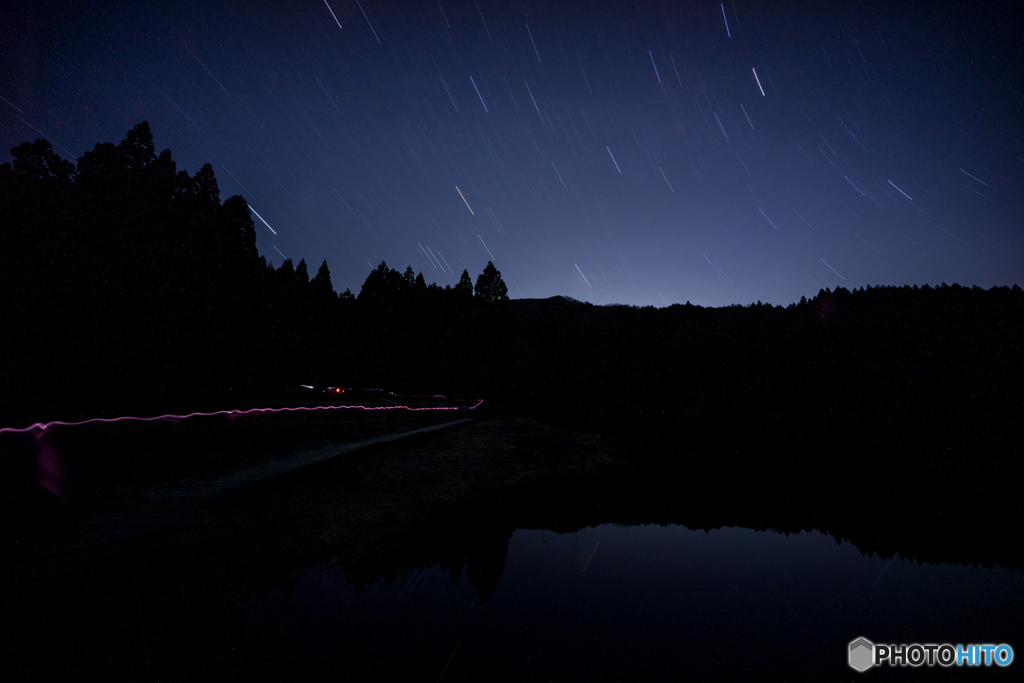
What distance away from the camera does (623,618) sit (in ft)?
18.1

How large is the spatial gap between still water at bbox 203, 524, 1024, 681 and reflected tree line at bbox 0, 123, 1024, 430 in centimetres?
1723

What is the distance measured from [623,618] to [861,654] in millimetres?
2613

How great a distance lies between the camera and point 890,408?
68.9 m

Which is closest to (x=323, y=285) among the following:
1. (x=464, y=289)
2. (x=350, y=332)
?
(x=350, y=332)

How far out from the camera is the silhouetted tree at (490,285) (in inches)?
2490

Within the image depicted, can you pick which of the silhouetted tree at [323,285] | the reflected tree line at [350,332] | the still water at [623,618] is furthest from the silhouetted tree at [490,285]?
the still water at [623,618]

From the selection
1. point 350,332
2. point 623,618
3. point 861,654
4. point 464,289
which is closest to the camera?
point 861,654

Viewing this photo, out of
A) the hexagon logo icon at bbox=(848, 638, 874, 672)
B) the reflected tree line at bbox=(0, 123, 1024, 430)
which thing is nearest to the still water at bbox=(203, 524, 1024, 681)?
the hexagon logo icon at bbox=(848, 638, 874, 672)

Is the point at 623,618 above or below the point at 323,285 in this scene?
below

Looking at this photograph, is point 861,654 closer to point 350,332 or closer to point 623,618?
point 623,618

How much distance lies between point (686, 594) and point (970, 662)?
2957mm

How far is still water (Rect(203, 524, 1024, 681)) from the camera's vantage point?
4.34 m

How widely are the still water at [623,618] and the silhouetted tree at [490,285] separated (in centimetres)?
5674

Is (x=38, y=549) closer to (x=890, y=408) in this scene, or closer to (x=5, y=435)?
(x=5, y=435)
